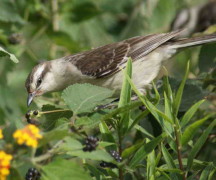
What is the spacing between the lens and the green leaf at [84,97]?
3.08 metres

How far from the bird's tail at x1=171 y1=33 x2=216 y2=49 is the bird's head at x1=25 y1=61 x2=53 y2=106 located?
149cm

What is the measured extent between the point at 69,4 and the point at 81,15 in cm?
35

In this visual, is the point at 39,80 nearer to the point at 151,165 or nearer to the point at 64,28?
the point at 64,28

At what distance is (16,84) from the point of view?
6.73m

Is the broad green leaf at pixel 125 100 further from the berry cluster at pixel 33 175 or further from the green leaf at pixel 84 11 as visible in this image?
the green leaf at pixel 84 11

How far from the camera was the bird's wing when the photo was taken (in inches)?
223

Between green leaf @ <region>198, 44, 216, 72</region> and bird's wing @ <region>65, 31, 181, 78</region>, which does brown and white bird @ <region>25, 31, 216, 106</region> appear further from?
green leaf @ <region>198, 44, 216, 72</region>

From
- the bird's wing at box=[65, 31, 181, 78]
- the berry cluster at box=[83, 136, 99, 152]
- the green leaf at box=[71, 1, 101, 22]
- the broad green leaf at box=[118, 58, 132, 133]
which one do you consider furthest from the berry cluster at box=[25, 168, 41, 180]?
the green leaf at box=[71, 1, 101, 22]

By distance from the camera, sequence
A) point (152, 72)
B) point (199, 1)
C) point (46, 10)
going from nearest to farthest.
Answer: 1. point (152, 72)
2. point (46, 10)
3. point (199, 1)

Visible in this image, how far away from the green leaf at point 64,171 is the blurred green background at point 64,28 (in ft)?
9.18

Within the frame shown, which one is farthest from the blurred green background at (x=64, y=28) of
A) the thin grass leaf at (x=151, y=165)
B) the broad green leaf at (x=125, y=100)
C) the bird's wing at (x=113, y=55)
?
the thin grass leaf at (x=151, y=165)

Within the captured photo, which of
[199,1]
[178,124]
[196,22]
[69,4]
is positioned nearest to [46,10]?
[69,4]

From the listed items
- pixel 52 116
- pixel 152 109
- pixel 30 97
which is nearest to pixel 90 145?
pixel 152 109

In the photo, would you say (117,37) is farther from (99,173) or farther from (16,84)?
(99,173)
